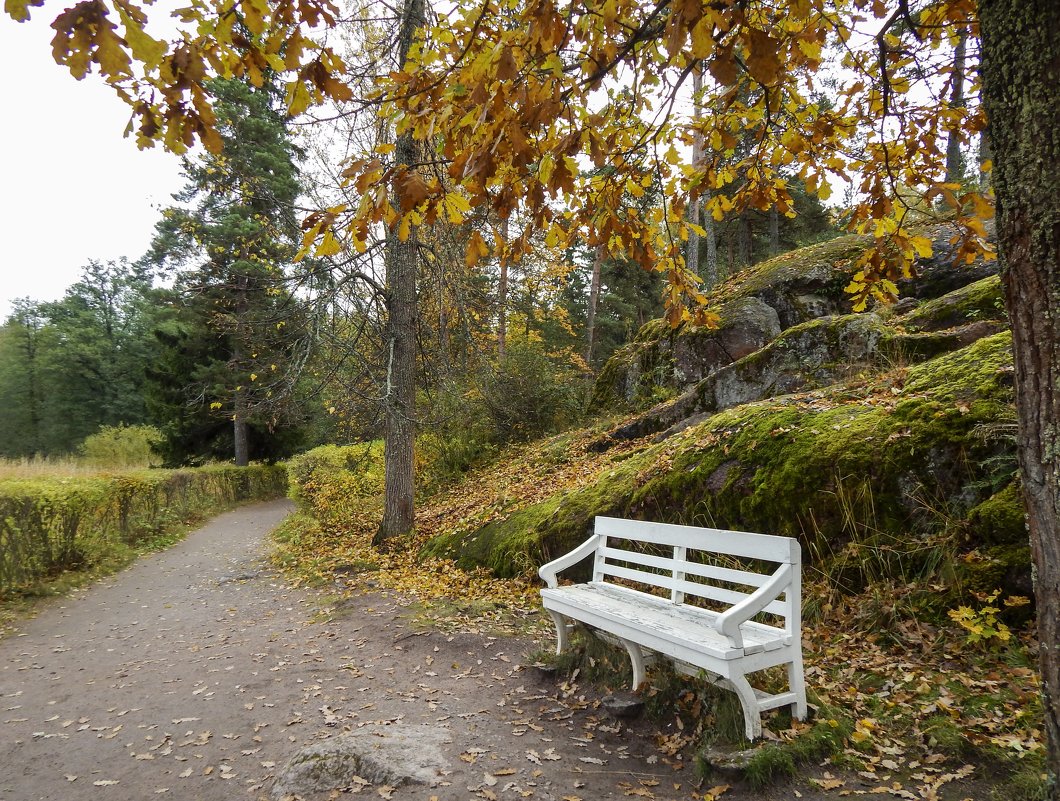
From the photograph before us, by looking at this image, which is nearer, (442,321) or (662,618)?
(662,618)

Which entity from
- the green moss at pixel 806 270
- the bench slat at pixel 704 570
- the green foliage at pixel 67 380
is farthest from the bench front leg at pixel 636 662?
the green foliage at pixel 67 380

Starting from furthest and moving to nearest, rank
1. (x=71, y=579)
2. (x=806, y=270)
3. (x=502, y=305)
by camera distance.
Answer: (x=806, y=270) < (x=502, y=305) < (x=71, y=579)

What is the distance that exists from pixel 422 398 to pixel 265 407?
428 cm

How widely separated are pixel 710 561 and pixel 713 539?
1422 millimetres

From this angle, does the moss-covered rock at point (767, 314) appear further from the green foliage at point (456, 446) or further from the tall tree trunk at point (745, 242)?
the tall tree trunk at point (745, 242)

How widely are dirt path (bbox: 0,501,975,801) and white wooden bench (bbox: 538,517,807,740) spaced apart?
44cm

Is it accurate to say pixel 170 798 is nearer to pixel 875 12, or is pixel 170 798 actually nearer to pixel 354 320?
pixel 875 12

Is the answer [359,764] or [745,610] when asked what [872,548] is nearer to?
[745,610]

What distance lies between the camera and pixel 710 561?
4773mm

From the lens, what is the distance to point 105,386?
35.9m

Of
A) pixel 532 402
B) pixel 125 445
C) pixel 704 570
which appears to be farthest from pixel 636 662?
pixel 125 445

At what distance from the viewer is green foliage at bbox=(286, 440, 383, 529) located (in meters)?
11.8

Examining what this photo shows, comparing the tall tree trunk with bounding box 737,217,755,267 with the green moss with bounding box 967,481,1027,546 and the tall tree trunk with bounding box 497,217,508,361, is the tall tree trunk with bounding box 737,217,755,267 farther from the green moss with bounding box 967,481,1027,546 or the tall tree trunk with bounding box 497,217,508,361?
the green moss with bounding box 967,481,1027,546

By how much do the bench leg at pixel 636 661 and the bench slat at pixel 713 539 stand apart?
0.69 m
